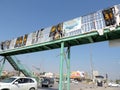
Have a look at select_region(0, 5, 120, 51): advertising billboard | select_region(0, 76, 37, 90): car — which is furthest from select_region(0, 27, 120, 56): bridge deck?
select_region(0, 76, 37, 90): car

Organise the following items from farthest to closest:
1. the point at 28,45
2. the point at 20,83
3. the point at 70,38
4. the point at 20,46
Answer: the point at 20,46 → the point at 28,45 → the point at 70,38 → the point at 20,83

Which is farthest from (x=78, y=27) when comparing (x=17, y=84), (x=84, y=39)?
(x=17, y=84)

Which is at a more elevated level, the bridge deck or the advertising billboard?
the advertising billboard

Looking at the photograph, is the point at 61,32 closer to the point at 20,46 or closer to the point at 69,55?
the point at 69,55

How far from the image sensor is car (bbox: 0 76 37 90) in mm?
16891

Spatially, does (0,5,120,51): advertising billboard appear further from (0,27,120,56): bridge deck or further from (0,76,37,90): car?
(0,76,37,90): car

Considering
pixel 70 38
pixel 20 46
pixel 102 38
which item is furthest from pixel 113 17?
pixel 20 46

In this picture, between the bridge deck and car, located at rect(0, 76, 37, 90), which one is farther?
the bridge deck

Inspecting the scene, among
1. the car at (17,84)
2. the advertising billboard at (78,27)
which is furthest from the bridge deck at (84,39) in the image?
the car at (17,84)

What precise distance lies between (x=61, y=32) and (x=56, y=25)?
1735 mm

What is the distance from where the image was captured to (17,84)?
58.3 feet

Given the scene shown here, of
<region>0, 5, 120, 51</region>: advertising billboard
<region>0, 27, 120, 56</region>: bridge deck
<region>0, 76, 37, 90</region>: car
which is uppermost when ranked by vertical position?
<region>0, 5, 120, 51</region>: advertising billboard

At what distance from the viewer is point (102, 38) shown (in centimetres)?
1911

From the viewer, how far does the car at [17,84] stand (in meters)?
16.9
